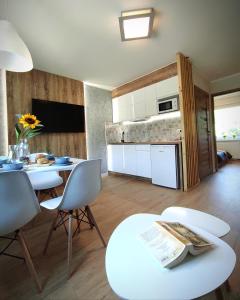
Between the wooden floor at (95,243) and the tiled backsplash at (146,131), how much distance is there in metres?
1.28

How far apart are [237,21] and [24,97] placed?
3.54m

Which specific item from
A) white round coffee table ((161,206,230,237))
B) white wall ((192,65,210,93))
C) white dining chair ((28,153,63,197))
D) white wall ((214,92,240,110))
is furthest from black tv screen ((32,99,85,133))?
white wall ((214,92,240,110))

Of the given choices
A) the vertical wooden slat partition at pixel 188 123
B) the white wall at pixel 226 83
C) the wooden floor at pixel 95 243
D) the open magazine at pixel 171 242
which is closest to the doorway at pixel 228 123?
the white wall at pixel 226 83

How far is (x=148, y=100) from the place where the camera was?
3707mm

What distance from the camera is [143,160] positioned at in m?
3.65

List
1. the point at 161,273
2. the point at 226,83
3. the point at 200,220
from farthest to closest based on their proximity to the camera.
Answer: the point at 226,83 < the point at 200,220 < the point at 161,273

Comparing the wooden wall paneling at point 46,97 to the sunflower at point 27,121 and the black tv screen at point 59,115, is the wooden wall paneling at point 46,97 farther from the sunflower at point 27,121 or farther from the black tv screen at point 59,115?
the sunflower at point 27,121

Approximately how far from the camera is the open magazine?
607mm

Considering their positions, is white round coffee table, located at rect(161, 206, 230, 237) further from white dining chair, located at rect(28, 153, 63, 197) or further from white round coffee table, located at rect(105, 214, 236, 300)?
white dining chair, located at rect(28, 153, 63, 197)

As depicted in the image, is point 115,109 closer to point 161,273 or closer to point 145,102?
point 145,102

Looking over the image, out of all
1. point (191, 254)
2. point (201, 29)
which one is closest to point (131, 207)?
point (191, 254)

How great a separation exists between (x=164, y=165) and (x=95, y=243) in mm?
2009

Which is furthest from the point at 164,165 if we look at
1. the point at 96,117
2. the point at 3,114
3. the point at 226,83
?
the point at 3,114

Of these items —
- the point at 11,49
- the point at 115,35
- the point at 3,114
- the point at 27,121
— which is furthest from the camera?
the point at 3,114
